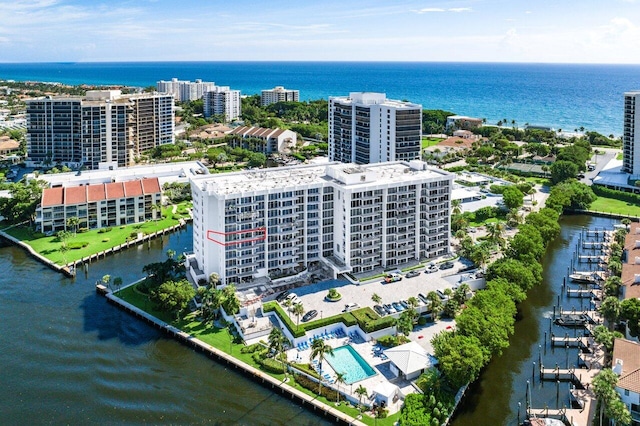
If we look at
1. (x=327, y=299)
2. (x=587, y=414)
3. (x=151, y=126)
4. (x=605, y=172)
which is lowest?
(x=587, y=414)

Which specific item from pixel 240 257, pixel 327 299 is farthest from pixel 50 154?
pixel 327 299

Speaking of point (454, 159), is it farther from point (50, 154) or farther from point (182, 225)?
point (50, 154)

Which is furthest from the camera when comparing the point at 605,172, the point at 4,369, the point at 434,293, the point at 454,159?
the point at 454,159

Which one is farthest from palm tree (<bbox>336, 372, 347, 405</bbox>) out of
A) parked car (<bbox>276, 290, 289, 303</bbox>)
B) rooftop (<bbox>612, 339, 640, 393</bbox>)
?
rooftop (<bbox>612, 339, 640, 393</bbox>)

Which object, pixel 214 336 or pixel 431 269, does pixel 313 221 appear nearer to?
pixel 431 269

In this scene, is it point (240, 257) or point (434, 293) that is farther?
point (240, 257)

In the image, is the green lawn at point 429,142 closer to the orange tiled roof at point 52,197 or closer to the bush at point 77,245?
the orange tiled roof at point 52,197

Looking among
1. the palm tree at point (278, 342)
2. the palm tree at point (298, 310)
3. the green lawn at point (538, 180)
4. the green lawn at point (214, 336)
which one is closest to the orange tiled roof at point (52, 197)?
the green lawn at point (214, 336)
